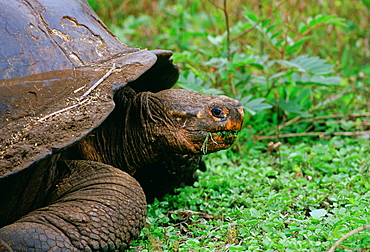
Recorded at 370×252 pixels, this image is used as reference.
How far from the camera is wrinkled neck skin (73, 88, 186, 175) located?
2.76 meters

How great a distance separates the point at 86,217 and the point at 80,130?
422 millimetres

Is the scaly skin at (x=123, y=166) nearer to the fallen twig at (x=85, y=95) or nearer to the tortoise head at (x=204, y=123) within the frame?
the tortoise head at (x=204, y=123)

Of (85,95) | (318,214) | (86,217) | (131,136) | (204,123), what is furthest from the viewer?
(131,136)

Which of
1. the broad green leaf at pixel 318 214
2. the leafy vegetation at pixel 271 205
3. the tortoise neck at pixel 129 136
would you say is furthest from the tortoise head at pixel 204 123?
the broad green leaf at pixel 318 214

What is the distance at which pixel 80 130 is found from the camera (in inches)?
86.0

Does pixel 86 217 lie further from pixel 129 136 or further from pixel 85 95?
pixel 129 136

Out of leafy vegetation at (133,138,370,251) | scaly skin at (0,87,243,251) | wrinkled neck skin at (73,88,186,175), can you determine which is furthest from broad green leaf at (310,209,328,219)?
wrinkled neck skin at (73,88,186,175)

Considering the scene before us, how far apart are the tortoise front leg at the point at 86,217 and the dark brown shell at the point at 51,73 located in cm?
24

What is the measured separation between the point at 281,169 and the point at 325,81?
116 centimetres

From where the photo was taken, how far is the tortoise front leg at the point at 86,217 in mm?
2027

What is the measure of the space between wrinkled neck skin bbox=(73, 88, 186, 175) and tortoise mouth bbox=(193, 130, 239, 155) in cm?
17

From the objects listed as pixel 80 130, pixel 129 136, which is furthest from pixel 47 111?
pixel 129 136

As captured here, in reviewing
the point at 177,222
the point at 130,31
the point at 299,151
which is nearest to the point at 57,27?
the point at 177,222

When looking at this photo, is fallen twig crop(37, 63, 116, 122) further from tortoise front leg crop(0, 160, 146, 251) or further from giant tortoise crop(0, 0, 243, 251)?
tortoise front leg crop(0, 160, 146, 251)
